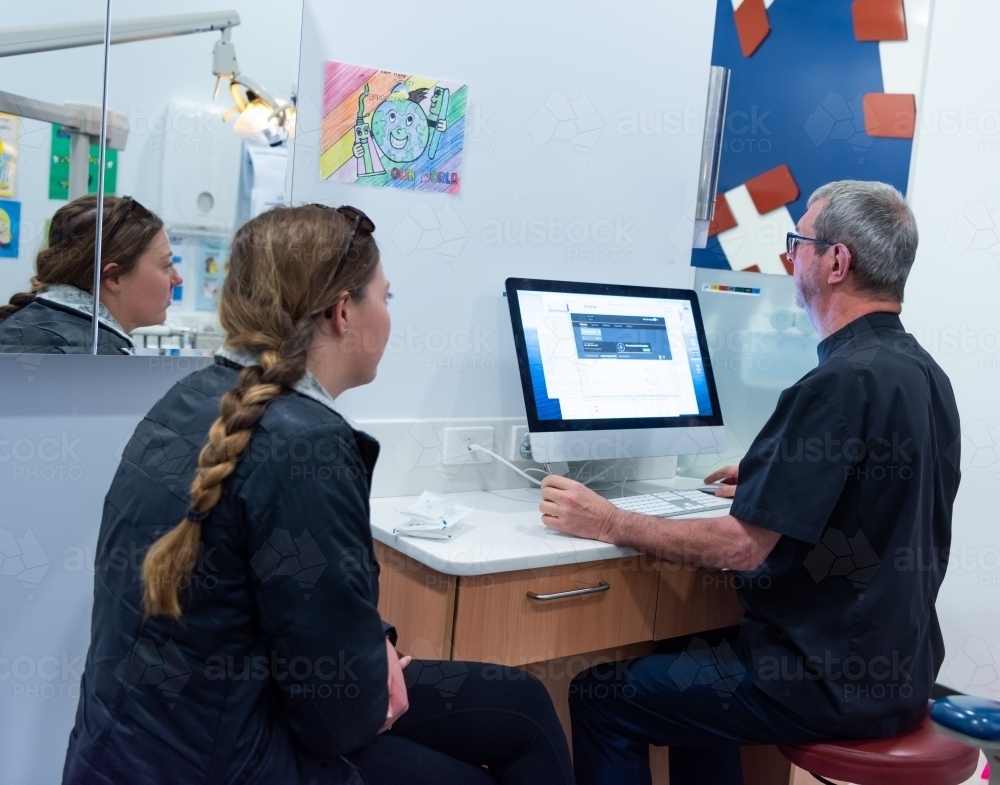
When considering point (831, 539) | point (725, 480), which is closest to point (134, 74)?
point (831, 539)

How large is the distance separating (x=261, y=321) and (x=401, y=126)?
3.08 ft

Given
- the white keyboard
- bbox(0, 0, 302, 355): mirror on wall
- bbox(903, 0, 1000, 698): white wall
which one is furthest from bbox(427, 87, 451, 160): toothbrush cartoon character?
bbox(903, 0, 1000, 698): white wall

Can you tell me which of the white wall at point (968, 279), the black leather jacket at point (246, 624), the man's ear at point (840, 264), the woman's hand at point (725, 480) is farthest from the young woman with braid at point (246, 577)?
the white wall at point (968, 279)

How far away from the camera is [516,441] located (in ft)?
7.27

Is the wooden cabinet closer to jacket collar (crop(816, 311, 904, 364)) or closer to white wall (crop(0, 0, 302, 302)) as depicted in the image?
jacket collar (crop(816, 311, 904, 364))

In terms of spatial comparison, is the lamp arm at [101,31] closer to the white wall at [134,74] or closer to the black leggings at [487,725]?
the white wall at [134,74]

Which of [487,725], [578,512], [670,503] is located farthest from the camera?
[670,503]

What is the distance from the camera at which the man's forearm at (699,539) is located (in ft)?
5.34

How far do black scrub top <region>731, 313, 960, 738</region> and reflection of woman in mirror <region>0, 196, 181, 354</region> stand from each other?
1.13 metres

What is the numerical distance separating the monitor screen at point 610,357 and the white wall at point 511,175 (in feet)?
0.67

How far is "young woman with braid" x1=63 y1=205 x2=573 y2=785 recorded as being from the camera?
3.50 ft

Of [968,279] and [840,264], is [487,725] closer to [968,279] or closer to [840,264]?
[840,264]

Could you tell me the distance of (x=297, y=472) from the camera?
3.50ft

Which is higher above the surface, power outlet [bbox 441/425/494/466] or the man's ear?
the man's ear
